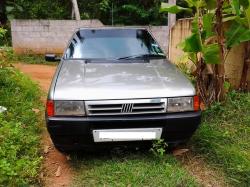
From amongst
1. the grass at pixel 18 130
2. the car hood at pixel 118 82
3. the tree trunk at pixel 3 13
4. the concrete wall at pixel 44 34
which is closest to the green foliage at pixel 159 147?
the car hood at pixel 118 82

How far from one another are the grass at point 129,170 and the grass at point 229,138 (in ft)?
1.44

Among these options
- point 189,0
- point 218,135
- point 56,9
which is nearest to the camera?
point 218,135

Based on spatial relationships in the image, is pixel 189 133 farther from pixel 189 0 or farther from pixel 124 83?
pixel 189 0

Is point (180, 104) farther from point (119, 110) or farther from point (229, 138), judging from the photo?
point (229, 138)

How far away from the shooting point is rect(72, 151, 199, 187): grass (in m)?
3.52

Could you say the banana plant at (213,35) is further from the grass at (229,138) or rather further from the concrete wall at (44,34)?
the concrete wall at (44,34)

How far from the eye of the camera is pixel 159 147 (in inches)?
154

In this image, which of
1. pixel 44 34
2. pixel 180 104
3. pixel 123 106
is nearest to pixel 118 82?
pixel 123 106

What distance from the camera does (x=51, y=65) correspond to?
1173cm

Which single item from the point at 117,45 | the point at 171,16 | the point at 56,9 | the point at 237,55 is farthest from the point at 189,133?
the point at 56,9

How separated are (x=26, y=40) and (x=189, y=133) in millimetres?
9948

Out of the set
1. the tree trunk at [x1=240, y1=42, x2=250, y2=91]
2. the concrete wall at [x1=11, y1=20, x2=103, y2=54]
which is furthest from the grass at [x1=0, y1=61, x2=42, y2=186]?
the concrete wall at [x1=11, y1=20, x2=103, y2=54]

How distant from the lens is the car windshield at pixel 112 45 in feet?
16.1

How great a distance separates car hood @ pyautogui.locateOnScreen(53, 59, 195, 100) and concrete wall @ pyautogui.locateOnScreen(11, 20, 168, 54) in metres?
8.39
